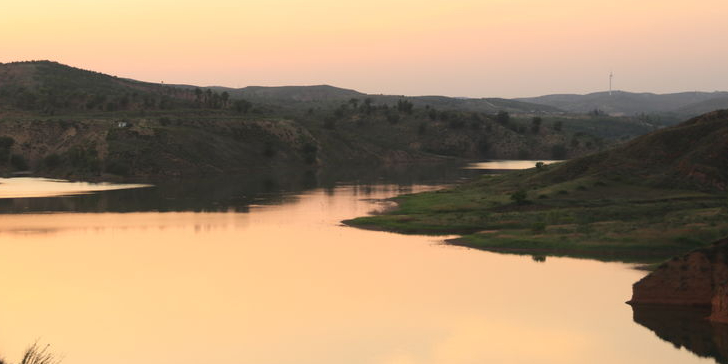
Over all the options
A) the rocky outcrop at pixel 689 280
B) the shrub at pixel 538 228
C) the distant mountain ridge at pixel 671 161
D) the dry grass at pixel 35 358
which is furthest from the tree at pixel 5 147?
the rocky outcrop at pixel 689 280

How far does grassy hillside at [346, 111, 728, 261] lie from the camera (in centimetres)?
6375

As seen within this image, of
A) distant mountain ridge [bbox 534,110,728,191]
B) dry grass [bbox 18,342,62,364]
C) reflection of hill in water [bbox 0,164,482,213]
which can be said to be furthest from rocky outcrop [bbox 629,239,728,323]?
reflection of hill in water [bbox 0,164,482,213]

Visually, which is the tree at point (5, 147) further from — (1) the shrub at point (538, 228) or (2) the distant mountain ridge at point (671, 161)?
(1) the shrub at point (538, 228)

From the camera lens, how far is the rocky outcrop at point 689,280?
4447 centimetres

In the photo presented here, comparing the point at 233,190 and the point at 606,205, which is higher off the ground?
the point at 606,205

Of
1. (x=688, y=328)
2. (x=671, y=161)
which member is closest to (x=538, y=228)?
(x=688, y=328)

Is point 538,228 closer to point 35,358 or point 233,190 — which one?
point 35,358

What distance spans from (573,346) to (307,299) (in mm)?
15678

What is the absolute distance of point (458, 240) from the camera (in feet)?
229

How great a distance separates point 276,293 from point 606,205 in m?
42.1

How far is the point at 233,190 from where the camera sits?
12644 cm

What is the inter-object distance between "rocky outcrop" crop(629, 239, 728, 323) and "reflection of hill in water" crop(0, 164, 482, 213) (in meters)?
57.6

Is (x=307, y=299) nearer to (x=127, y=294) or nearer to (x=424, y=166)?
(x=127, y=294)

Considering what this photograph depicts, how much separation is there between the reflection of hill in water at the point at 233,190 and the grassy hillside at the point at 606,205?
22851mm
